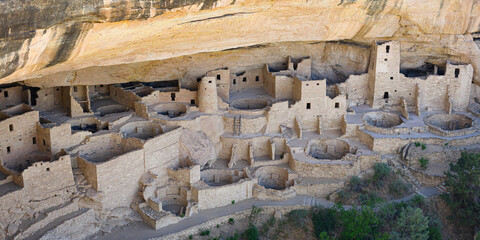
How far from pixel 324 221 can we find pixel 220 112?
18.4ft

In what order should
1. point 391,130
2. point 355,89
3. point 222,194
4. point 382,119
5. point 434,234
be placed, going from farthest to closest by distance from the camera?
point 355,89 < point 382,119 < point 391,130 < point 222,194 < point 434,234

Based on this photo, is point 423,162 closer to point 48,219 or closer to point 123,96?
point 123,96

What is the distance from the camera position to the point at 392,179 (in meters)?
19.7

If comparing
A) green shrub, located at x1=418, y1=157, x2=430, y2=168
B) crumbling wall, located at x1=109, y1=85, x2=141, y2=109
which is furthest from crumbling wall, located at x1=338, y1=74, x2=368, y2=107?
crumbling wall, located at x1=109, y1=85, x2=141, y2=109

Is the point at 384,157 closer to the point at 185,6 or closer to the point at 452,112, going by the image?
the point at 452,112

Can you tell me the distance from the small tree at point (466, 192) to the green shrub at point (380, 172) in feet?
6.39

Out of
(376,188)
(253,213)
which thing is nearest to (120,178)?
(253,213)

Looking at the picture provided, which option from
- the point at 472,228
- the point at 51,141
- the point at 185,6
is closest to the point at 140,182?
the point at 51,141

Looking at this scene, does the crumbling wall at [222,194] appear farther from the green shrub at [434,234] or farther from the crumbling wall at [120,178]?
the green shrub at [434,234]

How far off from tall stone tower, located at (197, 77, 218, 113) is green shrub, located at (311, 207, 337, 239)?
5.47 meters

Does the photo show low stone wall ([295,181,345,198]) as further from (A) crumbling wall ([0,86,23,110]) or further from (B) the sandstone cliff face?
(A) crumbling wall ([0,86,23,110])

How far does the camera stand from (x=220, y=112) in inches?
822

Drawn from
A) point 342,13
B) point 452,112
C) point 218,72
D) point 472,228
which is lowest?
point 472,228

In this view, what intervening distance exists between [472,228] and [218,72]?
1050 cm
